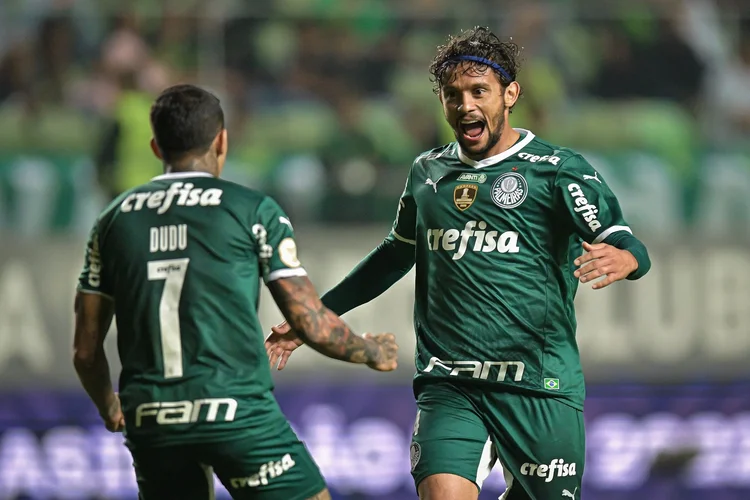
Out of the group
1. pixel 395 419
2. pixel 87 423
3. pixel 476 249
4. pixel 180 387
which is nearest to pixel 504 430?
pixel 476 249

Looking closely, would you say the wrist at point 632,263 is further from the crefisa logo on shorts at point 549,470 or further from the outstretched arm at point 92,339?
the outstretched arm at point 92,339

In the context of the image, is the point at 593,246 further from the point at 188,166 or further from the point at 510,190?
the point at 188,166

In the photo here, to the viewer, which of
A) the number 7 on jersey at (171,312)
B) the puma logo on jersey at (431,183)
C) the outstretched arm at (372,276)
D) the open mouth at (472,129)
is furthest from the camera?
the outstretched arm at (372,276)

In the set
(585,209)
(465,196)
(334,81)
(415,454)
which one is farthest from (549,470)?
(334,81)

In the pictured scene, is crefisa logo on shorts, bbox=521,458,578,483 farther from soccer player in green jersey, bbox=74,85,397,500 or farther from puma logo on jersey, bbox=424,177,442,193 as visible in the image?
puma logo on jersey, bbox=424,177,442,193

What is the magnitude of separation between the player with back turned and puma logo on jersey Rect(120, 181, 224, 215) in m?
1.30

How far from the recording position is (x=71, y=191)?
31.8ft

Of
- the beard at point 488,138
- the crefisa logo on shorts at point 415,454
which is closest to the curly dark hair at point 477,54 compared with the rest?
the beard at point 488,138

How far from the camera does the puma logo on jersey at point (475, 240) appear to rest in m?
5.49

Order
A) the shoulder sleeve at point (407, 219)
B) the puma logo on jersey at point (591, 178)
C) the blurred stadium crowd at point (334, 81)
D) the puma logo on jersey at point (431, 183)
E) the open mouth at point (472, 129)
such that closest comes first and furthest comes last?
1. the puma logo on jersey at point (591, 178)
2. the open mouth at point (472, 129)
3. the puma logo on jersey at point (431, 183)
4. the shoulder sleeve at point (407, 219)
5. the blurred stadium crowd at point (334, 81)

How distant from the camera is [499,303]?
5504 millimetres

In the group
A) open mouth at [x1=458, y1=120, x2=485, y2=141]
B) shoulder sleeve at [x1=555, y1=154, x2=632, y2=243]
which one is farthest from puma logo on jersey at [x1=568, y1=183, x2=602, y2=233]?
open mouth at [x1=458, y1=120, x2=485, y2=141]

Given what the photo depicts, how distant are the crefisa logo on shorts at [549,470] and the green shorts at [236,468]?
42.9 inches

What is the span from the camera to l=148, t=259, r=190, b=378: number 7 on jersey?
4594 millimetres
